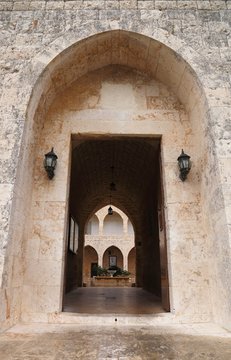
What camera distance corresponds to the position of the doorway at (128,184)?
5269mm

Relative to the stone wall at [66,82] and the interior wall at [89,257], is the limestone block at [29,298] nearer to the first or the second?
the stone wall at [66,82]

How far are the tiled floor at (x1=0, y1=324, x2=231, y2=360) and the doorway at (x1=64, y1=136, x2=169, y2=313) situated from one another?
1095mm

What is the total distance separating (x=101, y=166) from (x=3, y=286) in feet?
16.8

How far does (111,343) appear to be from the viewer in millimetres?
2416

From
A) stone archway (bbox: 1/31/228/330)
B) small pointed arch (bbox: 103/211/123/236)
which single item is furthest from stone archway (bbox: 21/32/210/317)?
small pointed arch (bbox: 103/211/123/236)

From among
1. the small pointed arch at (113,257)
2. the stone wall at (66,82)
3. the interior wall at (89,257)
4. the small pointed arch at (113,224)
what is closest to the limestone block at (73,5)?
the stone wall at (66,82)

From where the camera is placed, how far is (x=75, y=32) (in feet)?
12.8

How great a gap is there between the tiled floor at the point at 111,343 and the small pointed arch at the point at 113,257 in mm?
21741

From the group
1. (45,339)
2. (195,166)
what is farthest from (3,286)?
(195,166)

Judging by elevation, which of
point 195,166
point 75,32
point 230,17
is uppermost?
point 230,17

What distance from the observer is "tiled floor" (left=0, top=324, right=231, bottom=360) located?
210cm

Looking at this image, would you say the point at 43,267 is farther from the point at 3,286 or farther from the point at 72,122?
the point at 72,122

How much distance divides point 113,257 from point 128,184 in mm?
17334

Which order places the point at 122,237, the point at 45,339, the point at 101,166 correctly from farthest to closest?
the point at 122,237
the point at 101,166
the point at 45,339
